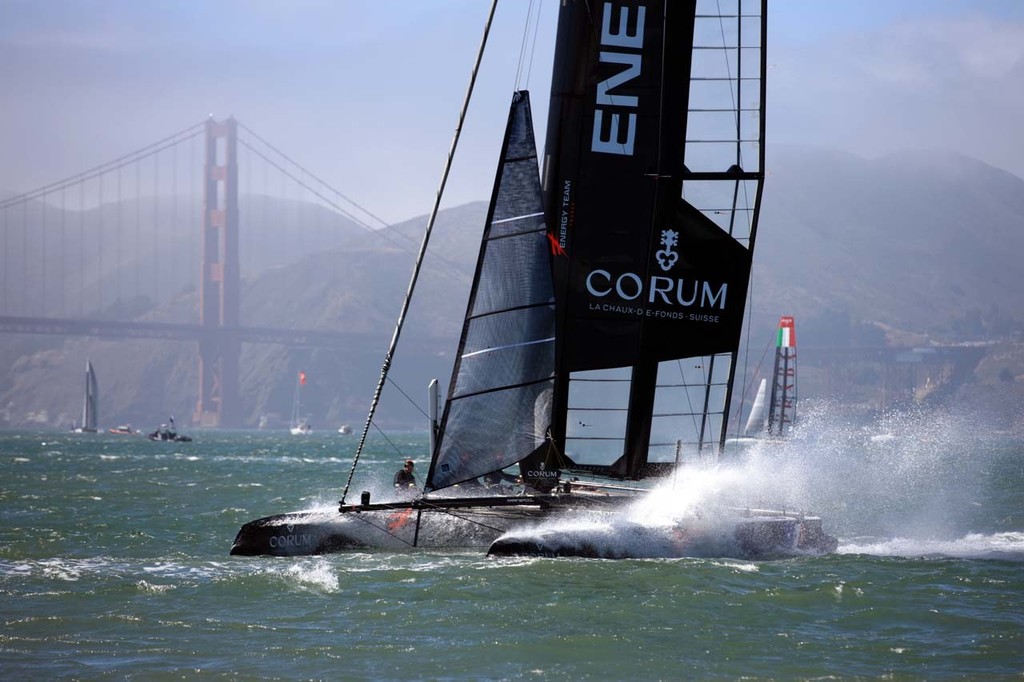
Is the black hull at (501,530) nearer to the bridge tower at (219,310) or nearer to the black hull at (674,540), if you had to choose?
the black hull at (674,540)

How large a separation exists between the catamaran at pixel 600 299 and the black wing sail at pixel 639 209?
0.5 inches

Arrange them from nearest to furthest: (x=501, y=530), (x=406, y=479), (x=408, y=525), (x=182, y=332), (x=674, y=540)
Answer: (x=674, y=540) → (x=501, y=530) → (x=408, y=525) → (x=406, y=479) → (x=182, y=332)

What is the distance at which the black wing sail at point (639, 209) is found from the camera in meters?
11.8

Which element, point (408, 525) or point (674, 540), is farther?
point (408, 525)

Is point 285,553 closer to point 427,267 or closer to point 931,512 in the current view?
point 931,512

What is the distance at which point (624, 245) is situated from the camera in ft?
39.3

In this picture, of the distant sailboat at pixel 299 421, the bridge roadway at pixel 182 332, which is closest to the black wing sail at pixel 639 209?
the bridge roadway at pixel 182 332

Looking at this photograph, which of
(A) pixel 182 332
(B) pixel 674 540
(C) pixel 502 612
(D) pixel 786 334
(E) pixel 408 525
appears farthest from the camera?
(A) pixel 182 332

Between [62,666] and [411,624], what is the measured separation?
2.21 m

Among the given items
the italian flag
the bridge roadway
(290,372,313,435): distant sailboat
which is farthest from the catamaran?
(290,372,313,435): distant sailboat

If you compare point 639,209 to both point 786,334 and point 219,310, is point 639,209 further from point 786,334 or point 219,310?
point 219,310

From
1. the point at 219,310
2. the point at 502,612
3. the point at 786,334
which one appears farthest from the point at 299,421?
the point at 502,612

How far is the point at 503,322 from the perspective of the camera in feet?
37.9

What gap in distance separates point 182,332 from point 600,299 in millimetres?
78350
